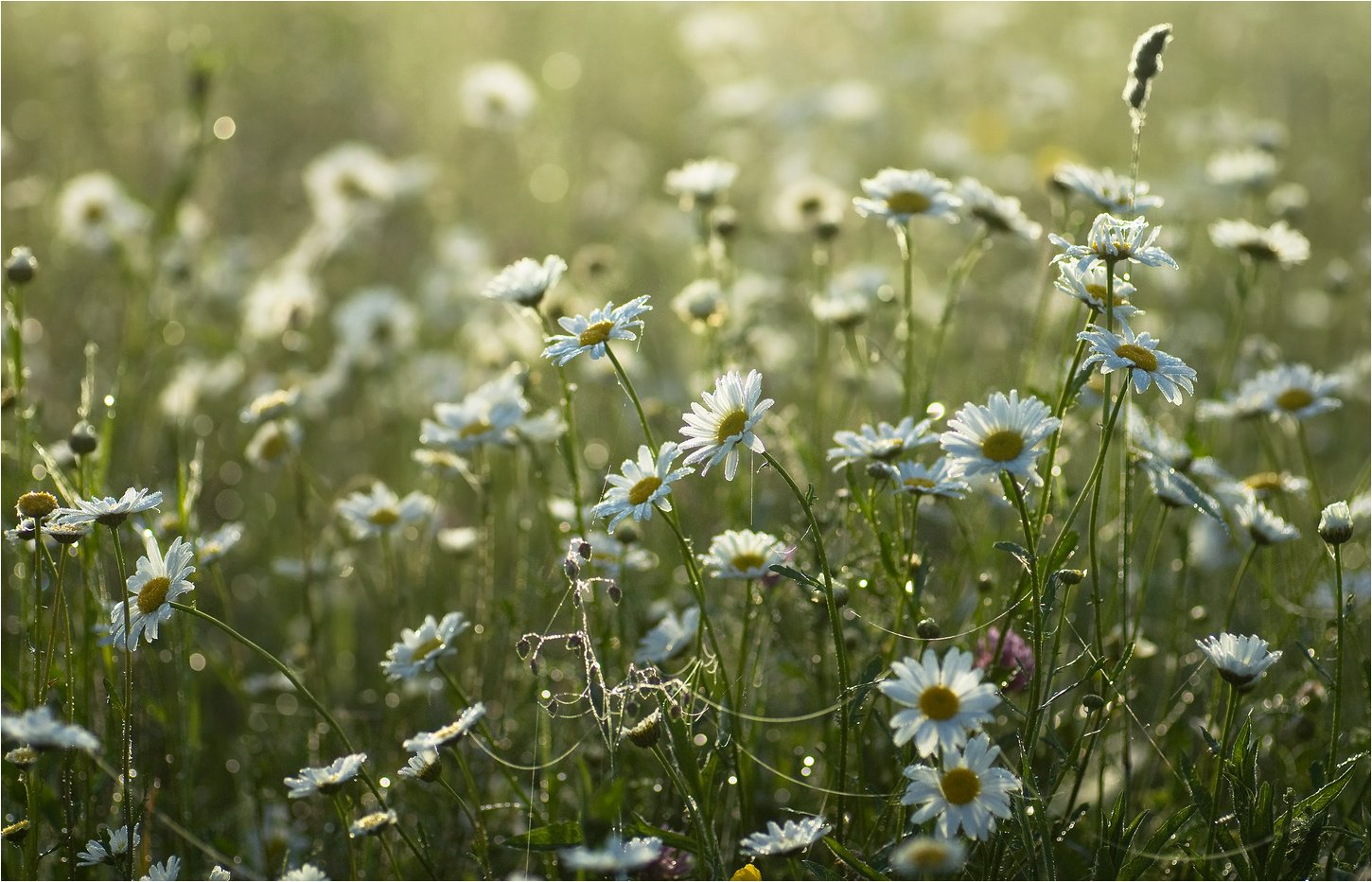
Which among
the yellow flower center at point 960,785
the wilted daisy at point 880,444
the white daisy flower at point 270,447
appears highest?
the white daisy flower at point 270,447

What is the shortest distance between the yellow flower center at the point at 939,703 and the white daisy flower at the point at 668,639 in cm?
55

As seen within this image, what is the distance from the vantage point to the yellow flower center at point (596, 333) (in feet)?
6.20

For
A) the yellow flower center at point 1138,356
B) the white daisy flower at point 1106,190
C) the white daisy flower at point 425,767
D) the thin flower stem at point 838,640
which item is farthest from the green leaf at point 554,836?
the white daisy flower at point 1106,190

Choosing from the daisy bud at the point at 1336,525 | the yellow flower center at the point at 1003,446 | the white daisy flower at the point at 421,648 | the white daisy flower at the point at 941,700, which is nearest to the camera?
the white daisy flower at the point at 941,700

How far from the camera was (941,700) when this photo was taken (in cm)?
155

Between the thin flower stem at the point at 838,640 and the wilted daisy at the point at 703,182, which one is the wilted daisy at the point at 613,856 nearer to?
the thin flower stem at the point at 838,640

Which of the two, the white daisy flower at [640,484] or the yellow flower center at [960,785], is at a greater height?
the white daisy flower at [640,484]

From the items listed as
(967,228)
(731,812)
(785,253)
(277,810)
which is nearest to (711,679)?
(731,812)

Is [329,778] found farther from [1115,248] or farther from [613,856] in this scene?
[1115,248]

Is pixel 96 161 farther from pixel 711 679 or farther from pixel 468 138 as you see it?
pixel 711 679

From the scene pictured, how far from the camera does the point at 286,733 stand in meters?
2.58

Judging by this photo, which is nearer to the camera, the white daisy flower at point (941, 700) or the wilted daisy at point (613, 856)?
the wilted daisy at point (613, 856)

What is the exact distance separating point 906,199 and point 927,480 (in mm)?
658

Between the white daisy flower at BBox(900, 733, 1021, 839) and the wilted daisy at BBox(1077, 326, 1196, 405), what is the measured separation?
52 centimetres
